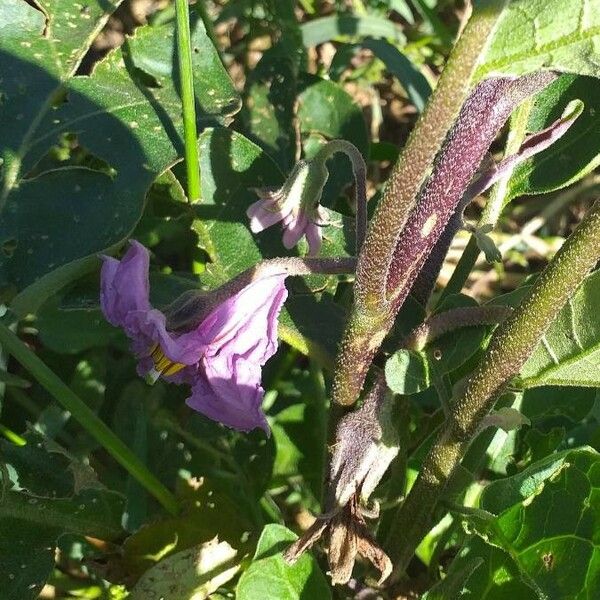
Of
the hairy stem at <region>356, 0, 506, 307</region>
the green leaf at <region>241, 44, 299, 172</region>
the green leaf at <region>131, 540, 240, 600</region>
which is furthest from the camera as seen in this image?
the green leaf at <region>241, 44, 299, 172</region>

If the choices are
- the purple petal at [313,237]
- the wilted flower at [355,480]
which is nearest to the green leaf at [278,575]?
the wilted flower at [355,480]

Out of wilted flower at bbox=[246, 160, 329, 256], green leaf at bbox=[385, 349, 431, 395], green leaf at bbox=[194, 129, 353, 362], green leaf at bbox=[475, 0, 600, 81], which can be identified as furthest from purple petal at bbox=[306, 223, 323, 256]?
green leaf at bbox=[475, 0, 600, 81]

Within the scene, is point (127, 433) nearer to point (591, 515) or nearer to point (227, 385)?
point (227, 385)

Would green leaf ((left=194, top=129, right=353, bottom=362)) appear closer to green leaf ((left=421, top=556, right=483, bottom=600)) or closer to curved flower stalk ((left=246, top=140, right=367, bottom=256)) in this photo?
curved flower stalk ((left=246, top=140, right=367, bottom=256))

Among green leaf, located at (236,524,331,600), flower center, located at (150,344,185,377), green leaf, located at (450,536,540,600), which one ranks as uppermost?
flower center, located at (150,344,185,377)

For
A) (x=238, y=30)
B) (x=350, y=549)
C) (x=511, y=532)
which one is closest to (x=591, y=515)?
(x=511, y=532)

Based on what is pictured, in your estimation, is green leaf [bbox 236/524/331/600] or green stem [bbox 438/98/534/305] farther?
green stem [bbox 438/98/534/305]

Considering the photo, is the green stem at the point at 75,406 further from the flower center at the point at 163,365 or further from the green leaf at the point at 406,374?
the green leaf at the point at 406,374
